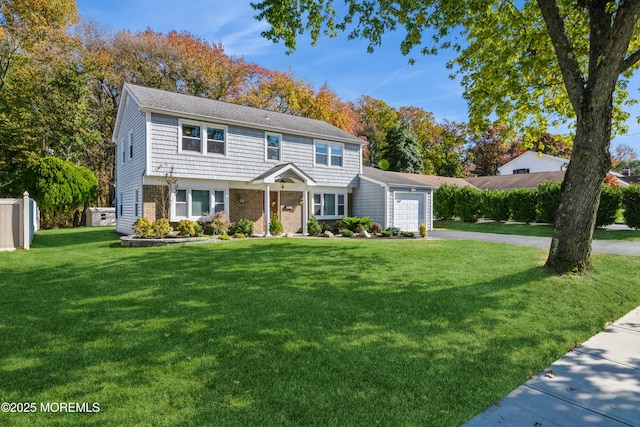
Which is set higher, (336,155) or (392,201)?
(336,155)

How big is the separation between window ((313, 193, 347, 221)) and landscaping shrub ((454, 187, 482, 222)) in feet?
35.3

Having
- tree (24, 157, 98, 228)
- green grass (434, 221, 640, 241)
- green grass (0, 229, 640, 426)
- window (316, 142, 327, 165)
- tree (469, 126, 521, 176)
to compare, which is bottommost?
green grass (0, 229, 640, 426)

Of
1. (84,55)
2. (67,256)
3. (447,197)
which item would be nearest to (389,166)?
(447,197)

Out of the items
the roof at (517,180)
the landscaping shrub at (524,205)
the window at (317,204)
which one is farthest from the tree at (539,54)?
the roof at (517,180)

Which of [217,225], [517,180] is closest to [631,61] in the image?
[217,225]

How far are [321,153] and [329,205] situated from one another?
2.94 metres

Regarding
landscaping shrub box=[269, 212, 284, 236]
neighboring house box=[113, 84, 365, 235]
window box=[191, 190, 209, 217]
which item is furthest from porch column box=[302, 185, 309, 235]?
window box=[191, 190, 209, 217]

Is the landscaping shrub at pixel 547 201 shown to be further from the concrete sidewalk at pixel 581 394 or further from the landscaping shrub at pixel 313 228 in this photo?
the concrete sidewalk at pixel 581 394

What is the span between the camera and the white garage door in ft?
63.8

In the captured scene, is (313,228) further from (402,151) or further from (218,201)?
(402,151)

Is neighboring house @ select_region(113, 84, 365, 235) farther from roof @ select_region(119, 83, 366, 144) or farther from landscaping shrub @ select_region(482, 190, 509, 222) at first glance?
landscaping shrub @ select_region(482, 190, 509, 222)

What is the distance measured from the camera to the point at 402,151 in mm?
37219

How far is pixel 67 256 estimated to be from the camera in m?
9.87

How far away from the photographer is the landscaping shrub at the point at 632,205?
59.4 ft
